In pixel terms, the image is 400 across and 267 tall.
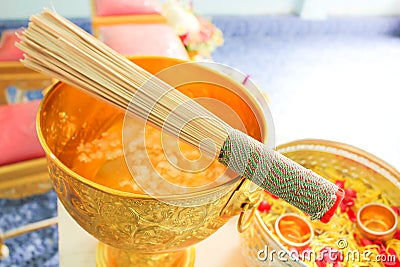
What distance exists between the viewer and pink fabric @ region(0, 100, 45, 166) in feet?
3.49

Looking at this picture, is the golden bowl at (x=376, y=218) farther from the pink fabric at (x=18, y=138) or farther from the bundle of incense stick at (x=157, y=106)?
the pink fabric at (x=18, y=138)

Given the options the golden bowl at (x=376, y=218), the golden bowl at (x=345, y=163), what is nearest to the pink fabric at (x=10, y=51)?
the golden bowl at (x=345, y=163)

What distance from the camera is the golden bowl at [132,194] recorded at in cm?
42

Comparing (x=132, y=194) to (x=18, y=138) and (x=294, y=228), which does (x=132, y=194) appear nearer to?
(x=294, y=228)

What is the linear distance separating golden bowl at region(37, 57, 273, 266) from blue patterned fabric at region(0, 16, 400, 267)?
128 centimetres

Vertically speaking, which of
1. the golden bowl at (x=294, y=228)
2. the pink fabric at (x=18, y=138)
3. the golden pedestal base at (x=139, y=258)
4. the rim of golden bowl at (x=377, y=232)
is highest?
the rim of golden bowl at (x=377, y=232)

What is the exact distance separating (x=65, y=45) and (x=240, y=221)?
27 cm

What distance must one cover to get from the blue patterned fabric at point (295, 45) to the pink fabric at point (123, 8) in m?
0.51

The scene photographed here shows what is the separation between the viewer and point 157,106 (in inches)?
17.0

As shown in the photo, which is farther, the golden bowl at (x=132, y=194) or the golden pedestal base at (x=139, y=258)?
the golden pedestal base at (x=139, y=258)

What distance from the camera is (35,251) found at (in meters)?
1.15

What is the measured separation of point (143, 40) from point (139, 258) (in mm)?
779

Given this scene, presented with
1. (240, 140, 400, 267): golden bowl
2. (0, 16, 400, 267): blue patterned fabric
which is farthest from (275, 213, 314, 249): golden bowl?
(0, 16, 400, 267): blue patterned fabric

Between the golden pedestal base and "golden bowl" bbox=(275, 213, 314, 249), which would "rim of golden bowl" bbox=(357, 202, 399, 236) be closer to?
"golden bowl" bbox=(275, 213, 314, 249)
